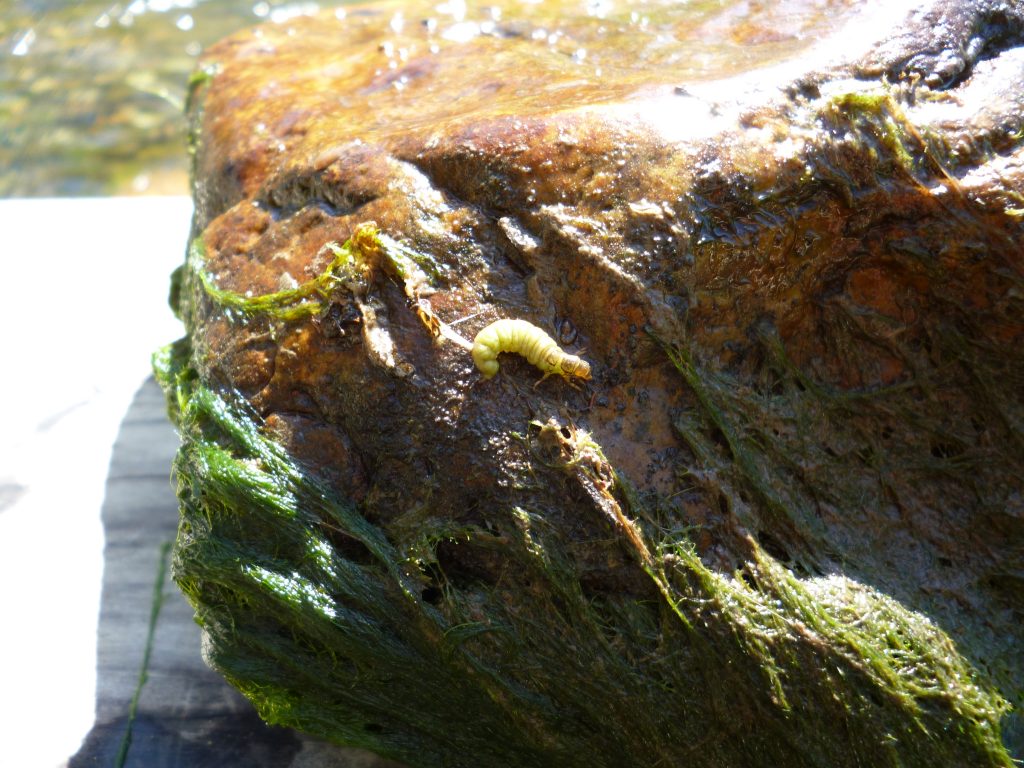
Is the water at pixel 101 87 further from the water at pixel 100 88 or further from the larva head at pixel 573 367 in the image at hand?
the larva head at pixel 573 367

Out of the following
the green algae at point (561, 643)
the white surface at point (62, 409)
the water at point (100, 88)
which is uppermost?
the green algae at point (561, 643)

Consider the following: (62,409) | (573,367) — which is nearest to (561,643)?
(573,367)

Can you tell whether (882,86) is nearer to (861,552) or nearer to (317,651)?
(861,552)

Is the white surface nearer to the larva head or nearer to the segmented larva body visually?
the segmented larva body

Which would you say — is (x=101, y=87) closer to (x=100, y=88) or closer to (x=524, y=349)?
(x=100, y=88)

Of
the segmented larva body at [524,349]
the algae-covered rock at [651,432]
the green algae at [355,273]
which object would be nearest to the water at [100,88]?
the green algae at [355,273]

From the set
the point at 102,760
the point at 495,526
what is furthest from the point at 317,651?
the point at 102,760

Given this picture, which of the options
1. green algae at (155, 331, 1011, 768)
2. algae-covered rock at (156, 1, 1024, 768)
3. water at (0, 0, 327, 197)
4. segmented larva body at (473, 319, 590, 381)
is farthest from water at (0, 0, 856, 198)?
segmented larva body at (473, 319, 590, 381)
